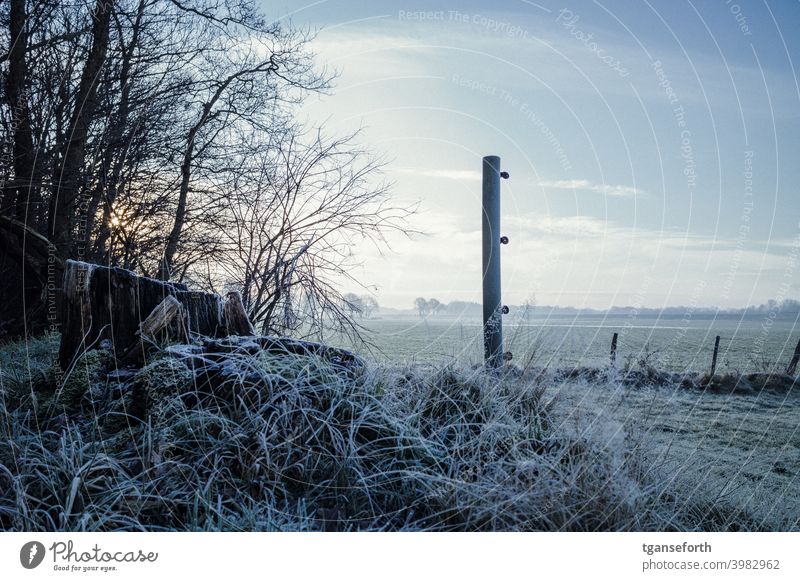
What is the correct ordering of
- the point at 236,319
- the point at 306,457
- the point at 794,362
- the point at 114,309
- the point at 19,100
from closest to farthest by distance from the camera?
the point at 306,457, the point at 114,309, the point at 236,319, the point at 19,100, the point at 794,362

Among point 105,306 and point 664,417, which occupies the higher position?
point 105,306

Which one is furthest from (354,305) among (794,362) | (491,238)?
(794,362)

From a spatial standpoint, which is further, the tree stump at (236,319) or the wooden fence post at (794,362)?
the wooden fence post at (794,362)

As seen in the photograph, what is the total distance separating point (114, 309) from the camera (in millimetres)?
3820

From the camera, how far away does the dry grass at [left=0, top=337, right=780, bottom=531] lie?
2668mm

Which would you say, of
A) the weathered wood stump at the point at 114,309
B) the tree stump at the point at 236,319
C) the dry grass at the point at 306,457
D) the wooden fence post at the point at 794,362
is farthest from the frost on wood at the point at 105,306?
the wooden fence post at the point at 794,362

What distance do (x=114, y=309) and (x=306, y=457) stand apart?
178cm

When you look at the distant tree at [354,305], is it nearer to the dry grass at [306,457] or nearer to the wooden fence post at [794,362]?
the dry grass at [306,457]

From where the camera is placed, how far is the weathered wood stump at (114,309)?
3.76 meters

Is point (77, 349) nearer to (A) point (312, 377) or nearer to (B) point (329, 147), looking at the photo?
(A) point (312, 377)

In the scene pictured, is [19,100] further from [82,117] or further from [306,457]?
[306,457]

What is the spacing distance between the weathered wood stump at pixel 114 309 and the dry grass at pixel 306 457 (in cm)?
19

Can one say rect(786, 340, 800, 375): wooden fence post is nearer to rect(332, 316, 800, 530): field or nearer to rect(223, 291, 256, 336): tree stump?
rect(332, 316, 800, 530): field
